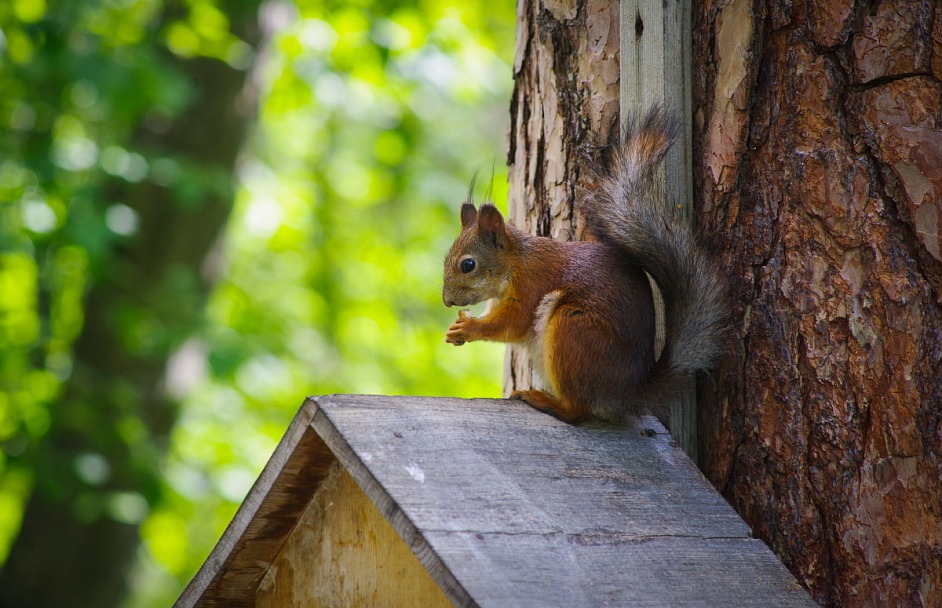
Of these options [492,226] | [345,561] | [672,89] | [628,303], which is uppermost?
[672,89]

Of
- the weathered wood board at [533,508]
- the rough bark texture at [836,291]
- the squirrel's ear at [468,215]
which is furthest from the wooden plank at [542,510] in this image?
the squirrel's ear at [468,215]

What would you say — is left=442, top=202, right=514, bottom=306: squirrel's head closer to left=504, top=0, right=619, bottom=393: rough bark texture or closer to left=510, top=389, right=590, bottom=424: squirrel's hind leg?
left=504, top=0, right=619, bottom=393: rough bark texture

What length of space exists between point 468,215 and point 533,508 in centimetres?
103

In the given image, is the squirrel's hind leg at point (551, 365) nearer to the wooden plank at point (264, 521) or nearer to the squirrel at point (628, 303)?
the squirrel at point (628, 303)

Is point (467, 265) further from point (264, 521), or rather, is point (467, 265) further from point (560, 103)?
point (264, 521)

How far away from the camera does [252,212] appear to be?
21.6ft

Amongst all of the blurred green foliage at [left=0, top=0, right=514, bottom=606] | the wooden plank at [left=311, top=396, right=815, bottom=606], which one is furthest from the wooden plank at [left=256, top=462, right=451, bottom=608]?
the blurred green foliage at [left=0, top=0, right=514, bottom=606]

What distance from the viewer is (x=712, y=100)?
174 centimetres

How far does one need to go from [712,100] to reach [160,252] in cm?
366

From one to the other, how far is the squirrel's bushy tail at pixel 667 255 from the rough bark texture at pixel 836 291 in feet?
0.20

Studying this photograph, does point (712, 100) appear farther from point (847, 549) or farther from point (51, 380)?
point (51, 380)

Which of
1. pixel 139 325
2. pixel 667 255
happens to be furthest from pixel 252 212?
pixel 667 255

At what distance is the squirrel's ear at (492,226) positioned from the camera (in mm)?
2037

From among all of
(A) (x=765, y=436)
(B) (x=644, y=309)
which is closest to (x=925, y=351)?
(A) (x=765, y=436)
